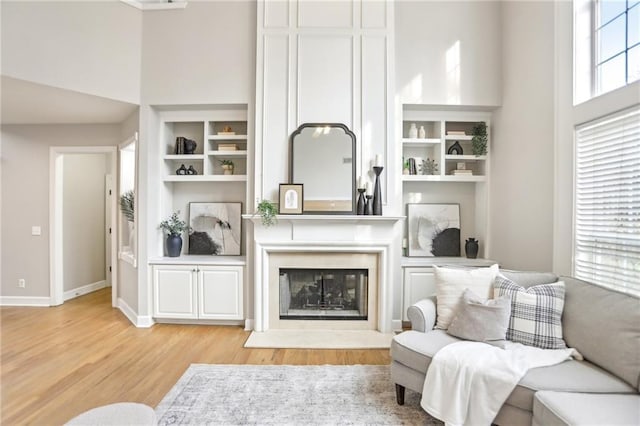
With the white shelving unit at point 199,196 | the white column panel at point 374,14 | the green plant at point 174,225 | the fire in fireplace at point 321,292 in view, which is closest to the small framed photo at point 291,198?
the white shelving unit at point 199,196

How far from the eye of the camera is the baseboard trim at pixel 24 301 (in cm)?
441

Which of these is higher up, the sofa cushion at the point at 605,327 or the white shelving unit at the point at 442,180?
the white shelving unit at the point at 442,180

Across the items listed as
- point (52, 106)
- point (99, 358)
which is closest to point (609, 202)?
point (99, 358)

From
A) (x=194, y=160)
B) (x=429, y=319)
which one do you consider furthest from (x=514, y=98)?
(x=194, y=160)

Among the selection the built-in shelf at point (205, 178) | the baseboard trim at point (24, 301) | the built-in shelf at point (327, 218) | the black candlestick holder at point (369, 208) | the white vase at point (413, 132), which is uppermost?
the white vase at point (413, 132)

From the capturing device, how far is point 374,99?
3.52m

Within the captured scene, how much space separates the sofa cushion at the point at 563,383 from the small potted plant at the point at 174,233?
11.5 feet

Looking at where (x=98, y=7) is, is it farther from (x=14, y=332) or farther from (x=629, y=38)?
(x=629, y=38)

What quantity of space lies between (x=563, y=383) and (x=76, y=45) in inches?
189

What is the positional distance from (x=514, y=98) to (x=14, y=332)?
6.07m

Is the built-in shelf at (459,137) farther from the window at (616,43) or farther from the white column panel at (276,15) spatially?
the white column panel at (276,15)

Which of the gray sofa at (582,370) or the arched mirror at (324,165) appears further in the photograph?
the arched mirror at (324,165)

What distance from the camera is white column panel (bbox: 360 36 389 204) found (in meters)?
3.51

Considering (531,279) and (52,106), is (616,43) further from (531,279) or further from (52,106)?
(52,106)
